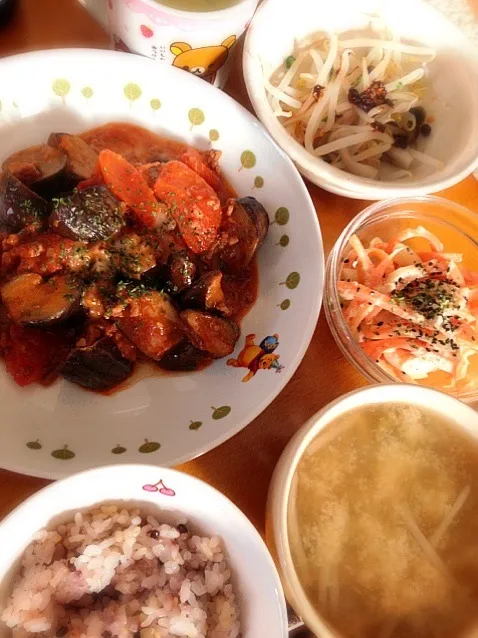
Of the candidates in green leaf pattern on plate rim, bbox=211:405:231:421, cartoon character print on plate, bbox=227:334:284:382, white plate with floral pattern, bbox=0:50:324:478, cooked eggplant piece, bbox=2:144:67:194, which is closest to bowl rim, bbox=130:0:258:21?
white plate with floral pattern, bbox=0:50:324:478

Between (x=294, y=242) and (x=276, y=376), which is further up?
(x=294, y=242)

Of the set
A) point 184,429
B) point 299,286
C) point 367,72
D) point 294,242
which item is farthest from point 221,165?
point 184,429

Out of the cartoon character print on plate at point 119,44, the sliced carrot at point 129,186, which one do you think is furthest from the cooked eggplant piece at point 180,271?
the cartoon character print on plate at point 119,44

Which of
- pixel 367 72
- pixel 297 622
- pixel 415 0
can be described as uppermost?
pixel 415 0

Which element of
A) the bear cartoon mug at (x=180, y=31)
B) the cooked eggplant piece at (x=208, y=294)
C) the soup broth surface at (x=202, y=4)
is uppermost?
the soup broth surface at (x=202, y=4)

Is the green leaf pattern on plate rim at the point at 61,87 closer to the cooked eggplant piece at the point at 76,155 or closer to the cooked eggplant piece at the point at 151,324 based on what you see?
the cooked eggplant piece at the point at 76,155

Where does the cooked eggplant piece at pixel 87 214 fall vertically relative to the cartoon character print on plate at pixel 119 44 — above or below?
below

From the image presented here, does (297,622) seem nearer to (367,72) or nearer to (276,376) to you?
(276,376)
